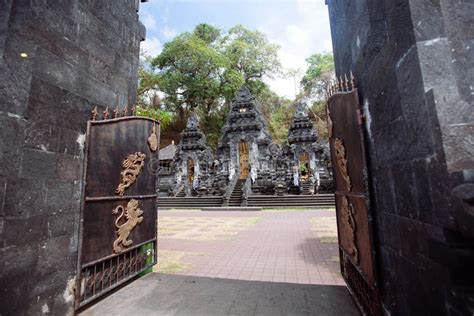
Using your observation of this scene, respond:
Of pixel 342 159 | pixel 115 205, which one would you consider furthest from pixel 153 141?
pixel 342 159

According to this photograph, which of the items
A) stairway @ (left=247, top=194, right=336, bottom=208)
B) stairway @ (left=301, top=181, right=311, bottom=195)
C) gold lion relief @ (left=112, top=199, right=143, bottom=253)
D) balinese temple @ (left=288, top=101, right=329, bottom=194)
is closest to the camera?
gold lion relief @ (left=112, top=199, right=143, bottom=253)

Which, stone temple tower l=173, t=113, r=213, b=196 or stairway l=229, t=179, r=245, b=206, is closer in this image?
stairway l=229, t=179, r=245, b=206

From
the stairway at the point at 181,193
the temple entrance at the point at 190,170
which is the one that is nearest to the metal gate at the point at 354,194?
the stairway at the point at 181,193

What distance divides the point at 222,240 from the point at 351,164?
517 centimetres

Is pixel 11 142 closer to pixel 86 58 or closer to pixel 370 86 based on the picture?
pixel 86 58

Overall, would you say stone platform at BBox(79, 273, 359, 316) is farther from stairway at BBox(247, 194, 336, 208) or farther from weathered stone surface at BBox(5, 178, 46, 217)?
stairway at BBox(247, 194, 336, 208)

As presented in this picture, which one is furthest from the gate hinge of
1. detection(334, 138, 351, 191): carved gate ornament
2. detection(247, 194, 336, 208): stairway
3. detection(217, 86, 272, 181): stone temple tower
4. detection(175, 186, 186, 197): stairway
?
detection(175, 186, 186, 197): stairway

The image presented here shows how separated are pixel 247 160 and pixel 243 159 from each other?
45 cm

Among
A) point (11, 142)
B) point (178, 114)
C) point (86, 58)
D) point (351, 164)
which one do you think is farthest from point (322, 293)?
point (178, 114)

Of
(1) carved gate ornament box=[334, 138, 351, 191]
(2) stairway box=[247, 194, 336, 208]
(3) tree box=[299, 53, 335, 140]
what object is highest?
(3) tree box=[299, 53, 335, 140]

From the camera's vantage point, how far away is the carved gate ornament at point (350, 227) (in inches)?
106

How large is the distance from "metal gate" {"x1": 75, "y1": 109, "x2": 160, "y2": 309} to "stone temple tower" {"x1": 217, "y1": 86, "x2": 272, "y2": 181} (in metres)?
18.6

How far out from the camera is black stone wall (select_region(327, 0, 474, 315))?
1262 millimetres

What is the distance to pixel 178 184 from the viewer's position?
23234mm
